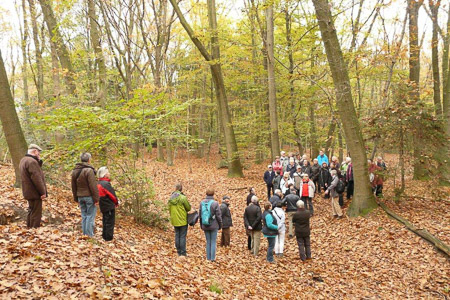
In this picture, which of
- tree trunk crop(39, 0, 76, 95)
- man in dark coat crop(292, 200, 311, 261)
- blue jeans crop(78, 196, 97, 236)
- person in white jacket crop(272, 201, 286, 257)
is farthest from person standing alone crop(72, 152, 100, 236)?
tree trunk crop(39, 0, 76, 95)

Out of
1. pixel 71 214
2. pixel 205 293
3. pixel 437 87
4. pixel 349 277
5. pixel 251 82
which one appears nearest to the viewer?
pixel 205 293

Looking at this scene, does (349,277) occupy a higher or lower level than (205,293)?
lower

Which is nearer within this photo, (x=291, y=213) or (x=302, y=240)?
(x=302, y=240)

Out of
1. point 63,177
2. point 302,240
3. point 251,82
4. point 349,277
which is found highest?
point 251,82

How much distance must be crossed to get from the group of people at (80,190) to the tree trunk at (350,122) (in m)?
8.18

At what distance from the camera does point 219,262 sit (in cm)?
812

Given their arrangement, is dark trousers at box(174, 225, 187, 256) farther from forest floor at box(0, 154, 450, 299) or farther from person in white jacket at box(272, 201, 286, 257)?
person in white jacket at box(272, 201, 286, 257)

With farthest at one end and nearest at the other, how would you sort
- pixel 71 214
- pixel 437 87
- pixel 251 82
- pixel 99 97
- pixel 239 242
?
pixel 251 82 → pixel 437 87 → pixel 99 97 → pixel 239 242 → pixel 71 214

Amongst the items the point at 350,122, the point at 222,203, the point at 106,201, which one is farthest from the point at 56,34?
the point at 350,122

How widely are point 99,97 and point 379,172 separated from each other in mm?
12248

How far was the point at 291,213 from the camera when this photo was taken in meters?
10.7

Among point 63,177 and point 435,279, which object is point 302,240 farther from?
point 63,177

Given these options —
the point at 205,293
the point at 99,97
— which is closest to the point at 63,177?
the point at 99,97

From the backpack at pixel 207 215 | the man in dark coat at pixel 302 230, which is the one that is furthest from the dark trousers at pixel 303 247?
the backpack at pixel 207 215
